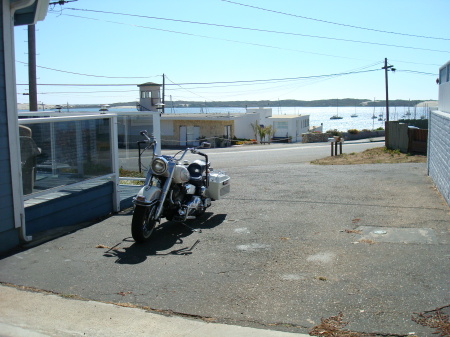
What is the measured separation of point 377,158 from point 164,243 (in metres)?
15.4

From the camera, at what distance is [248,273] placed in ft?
20.4

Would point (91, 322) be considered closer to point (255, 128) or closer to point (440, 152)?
point (440, 152)

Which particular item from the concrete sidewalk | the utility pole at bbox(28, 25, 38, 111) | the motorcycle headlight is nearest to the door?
the utility pole at bbox(28, 25, 38, 111)

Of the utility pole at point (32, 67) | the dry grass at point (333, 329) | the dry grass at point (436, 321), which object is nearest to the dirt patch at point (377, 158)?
the utility pole at point (32, 67)

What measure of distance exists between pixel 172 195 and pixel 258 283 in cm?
280

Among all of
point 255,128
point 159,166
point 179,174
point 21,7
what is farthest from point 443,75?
point 255,128

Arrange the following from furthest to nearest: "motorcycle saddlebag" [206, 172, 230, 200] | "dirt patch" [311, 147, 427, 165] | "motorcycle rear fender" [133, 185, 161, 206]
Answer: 1. "dirt patch" [311, 147, 427, 165]
2. "motorcycle saddlebag" [206, 172, 230, 200]
3. "motorcycle rear fender" [133, 185, 161, 206]

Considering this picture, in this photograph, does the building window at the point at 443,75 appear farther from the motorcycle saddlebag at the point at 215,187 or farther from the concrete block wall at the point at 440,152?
the motorcycle saddlebag at the point at 215,187

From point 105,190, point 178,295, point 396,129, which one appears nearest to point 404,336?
point 178,295

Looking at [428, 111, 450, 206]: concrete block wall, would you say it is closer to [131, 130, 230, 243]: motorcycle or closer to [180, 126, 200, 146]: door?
[131, 130, 230, 243]: motorcycle

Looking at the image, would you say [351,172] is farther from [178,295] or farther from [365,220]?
[178,295]

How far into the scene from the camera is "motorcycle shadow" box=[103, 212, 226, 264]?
7.04 m

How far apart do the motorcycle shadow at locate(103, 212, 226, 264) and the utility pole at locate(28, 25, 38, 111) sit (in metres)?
13.4

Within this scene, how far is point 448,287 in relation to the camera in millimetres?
5480
